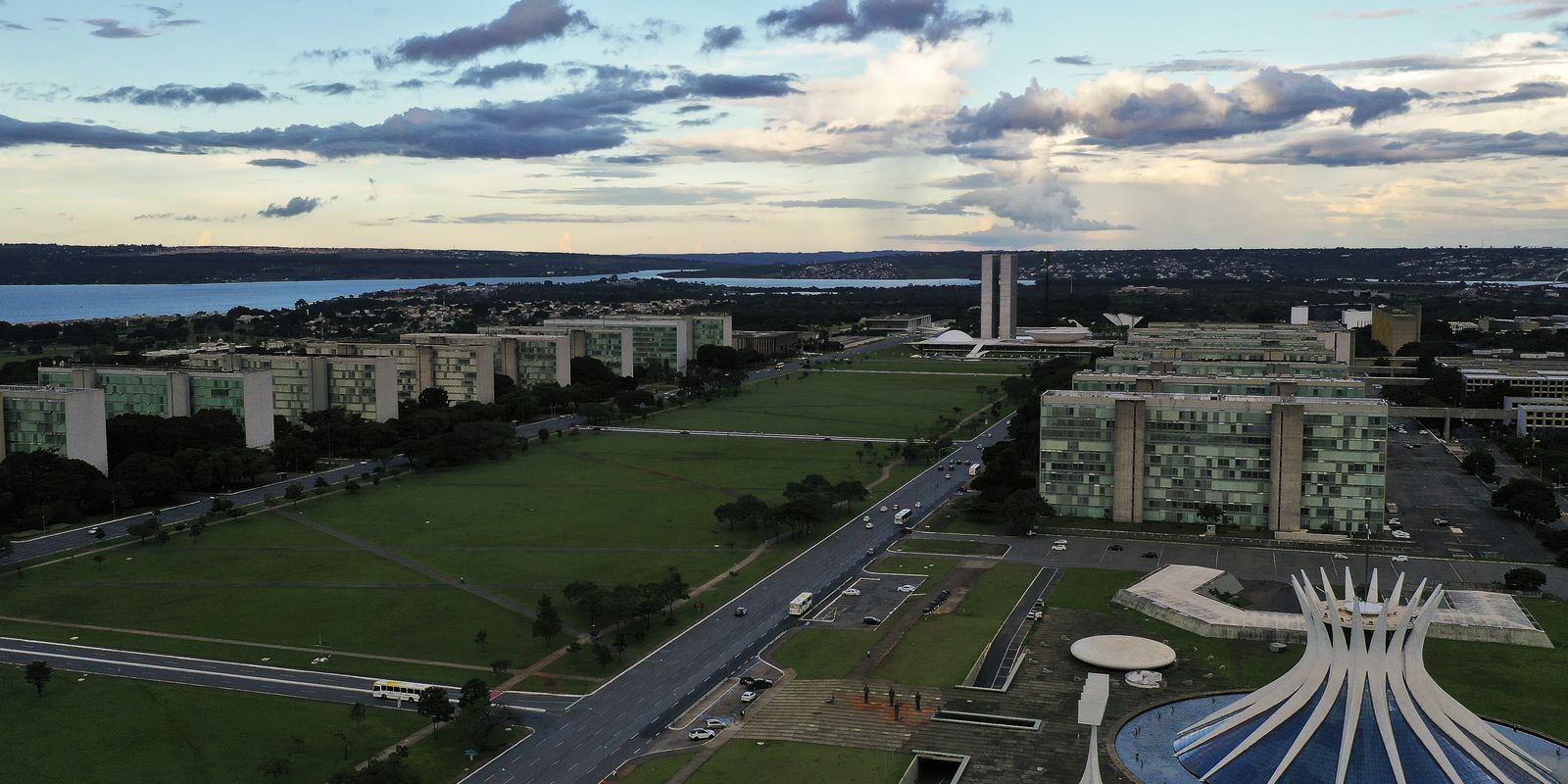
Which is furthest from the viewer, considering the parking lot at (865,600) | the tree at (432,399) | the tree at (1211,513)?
the tree at (432,399)

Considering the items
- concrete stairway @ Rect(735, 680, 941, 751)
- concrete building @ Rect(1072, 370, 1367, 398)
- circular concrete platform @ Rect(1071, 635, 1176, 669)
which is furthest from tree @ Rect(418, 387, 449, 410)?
circular concrete platform @ Rect(1071, 635, 1176, 669)

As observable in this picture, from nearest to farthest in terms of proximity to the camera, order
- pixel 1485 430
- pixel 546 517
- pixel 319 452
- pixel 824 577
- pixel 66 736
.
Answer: pixel 66 736
pixel 824 577
pixel 546 517
pixel 319 452
pixel 1485 430

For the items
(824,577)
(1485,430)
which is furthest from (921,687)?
(1485,430)

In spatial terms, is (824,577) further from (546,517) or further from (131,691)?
(131,691)

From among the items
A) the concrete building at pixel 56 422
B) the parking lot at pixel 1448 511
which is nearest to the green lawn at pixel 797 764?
the parking lot at pixel 1448 511

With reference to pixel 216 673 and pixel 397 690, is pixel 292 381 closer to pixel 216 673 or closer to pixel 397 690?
pixel 216 673

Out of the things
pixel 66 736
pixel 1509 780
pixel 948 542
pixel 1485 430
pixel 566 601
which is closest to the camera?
pixel 1509 780

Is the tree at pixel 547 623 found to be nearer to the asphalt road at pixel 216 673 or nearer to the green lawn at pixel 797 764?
the asphalt road at pixel 216 673
